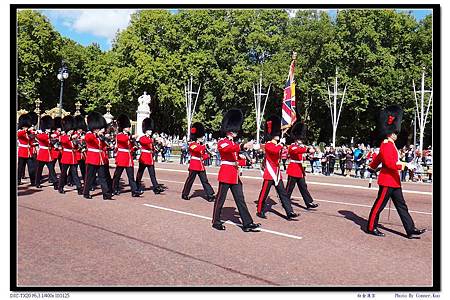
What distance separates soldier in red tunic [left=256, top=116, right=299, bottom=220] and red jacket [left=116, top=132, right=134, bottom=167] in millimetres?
3523

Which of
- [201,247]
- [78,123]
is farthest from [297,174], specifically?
[78,123]

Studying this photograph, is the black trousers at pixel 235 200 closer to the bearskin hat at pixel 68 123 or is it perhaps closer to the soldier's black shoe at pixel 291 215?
the soldier's black shoe at pixel 291 215

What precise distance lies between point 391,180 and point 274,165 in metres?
2.06

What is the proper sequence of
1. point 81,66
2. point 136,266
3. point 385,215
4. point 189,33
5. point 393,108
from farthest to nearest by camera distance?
point 81,66, point 189,33, point 385,215, point 393,108, point 136,266

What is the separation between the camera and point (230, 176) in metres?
7.82

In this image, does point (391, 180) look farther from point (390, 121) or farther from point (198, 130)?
point (198, 130)

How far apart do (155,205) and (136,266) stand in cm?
448

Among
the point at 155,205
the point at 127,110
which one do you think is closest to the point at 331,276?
the point at 155,205

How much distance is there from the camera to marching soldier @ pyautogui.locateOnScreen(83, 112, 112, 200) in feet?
34.8

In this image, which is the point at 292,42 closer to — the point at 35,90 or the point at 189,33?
the point at 189,33

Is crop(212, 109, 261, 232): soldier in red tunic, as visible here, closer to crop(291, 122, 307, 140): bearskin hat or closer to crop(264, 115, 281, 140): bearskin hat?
crop(264, 115, 281, 140): bearskin hat

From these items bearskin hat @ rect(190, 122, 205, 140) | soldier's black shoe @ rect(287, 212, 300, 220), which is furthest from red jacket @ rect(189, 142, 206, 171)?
soldier's black shoe @ rect(287, 212, 300, 220)

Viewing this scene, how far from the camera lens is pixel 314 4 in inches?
240
